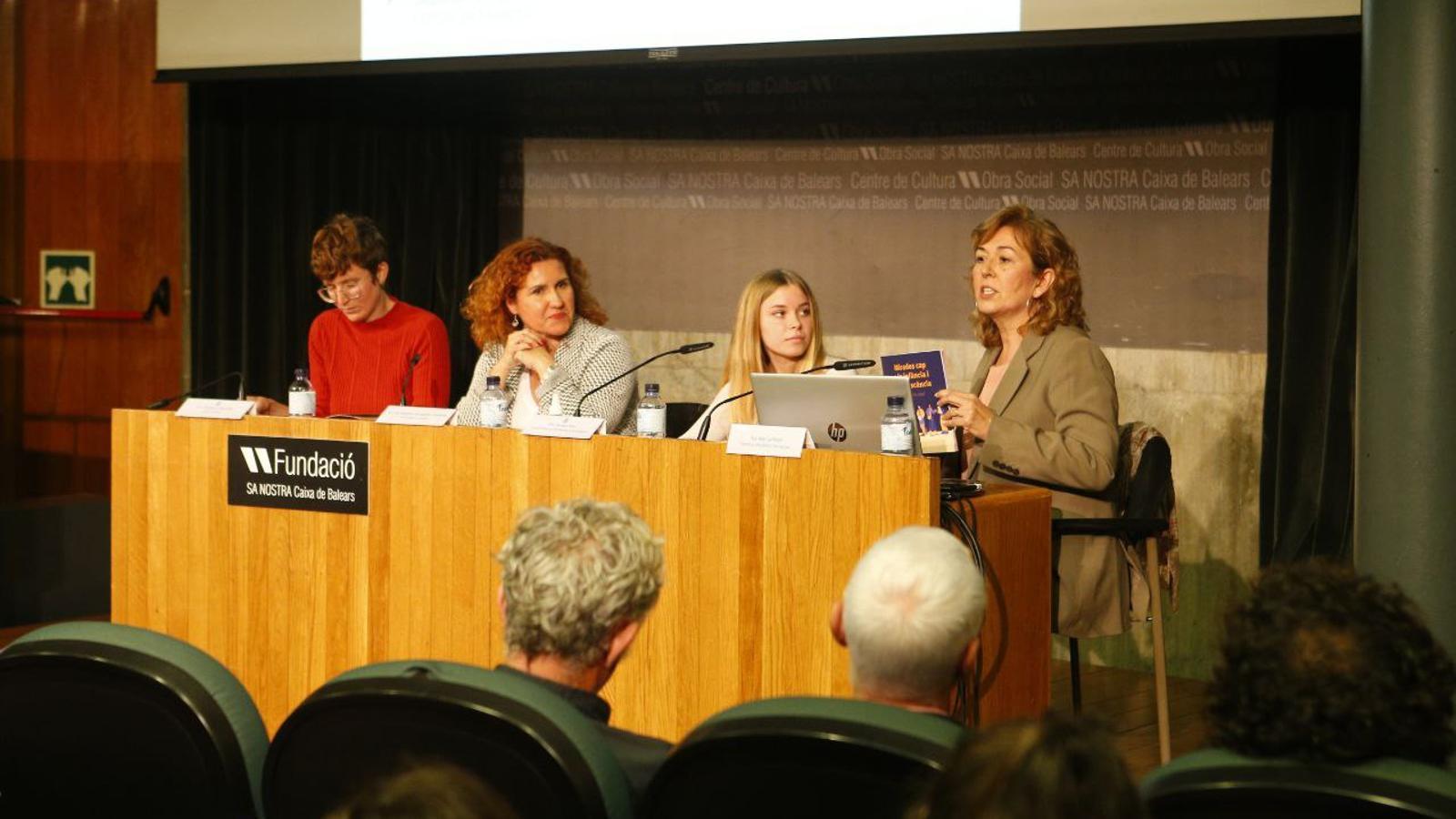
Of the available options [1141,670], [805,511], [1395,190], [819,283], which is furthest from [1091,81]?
[805,511]

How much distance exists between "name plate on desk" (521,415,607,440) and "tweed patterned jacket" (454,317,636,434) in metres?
0.69

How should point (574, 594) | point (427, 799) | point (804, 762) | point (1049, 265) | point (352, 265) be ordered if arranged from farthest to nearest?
point (352, 265)
point (1049, 265)
point (574, 594)
point (804, 762)
point (427, 799)

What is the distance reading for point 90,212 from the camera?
714 cm

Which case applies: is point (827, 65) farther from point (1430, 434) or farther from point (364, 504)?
point (1430, 434)

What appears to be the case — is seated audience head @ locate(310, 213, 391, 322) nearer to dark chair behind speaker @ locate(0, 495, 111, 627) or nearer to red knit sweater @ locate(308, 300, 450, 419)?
red knit sweater @ locate(308, 300, 450, 419)

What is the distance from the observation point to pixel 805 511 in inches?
122

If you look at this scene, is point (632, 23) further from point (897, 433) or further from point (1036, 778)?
point (1036, 778)

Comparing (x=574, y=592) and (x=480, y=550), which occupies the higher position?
(x=574, y=592)

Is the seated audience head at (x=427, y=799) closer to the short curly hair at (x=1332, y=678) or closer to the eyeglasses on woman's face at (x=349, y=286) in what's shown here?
the short curly hair at (x=1332, y=678)

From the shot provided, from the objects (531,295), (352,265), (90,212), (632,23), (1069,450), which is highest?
(632,23)

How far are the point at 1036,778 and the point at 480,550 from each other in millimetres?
2655

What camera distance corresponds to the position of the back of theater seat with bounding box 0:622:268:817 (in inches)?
68.2

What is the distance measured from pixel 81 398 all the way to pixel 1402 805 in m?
6.90

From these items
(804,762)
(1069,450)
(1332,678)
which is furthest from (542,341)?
(1332,678)
